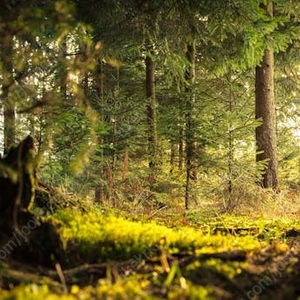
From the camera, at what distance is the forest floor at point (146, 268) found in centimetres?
237

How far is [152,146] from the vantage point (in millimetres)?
12867

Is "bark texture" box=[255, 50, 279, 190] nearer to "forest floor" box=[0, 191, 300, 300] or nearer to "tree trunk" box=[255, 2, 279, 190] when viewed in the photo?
"tree trunk" box=[255, 2, 279, 190]

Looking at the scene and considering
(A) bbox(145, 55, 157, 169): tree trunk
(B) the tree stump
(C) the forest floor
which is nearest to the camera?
(C) the forest floor

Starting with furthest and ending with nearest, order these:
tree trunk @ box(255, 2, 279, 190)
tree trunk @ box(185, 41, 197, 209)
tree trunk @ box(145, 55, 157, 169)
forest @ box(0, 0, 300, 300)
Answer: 1. tree trunk @ box(255, 2, 279, 190)
2. tree trunk @ box(145, 55, 157, 169)
3. tree trunk @ box(185, 41, 197, 209)
4. forest @ box(0, 0, 300, 300)

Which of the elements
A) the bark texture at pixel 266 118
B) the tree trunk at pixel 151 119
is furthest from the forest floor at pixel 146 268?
the bark texture at pixel 266 118

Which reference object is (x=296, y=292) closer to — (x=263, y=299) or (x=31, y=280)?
(x=263, y=299)

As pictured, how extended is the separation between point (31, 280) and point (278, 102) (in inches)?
807

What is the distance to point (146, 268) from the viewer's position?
2.95 meters

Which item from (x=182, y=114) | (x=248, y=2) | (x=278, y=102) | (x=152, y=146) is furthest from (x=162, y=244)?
(x=278, y=102)

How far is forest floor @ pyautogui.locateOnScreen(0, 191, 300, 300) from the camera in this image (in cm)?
237

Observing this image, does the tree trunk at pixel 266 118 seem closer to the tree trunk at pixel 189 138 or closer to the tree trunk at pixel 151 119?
the tree trunk at pixel 189 138

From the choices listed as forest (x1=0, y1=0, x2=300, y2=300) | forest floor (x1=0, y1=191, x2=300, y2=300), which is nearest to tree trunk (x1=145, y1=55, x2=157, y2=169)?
forest (x1=0, y1=0, x2=300, y2=300)

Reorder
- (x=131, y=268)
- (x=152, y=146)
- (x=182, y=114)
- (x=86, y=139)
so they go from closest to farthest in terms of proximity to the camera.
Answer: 1. (x=131, y=268)
2. (x=86, y=139)
3. (x=182, y=114)
4. (x=152, y=146)

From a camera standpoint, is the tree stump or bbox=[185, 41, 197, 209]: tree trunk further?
bbox=[185, 41, 197, 209]: tree trunk
